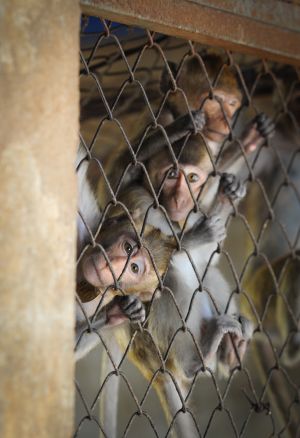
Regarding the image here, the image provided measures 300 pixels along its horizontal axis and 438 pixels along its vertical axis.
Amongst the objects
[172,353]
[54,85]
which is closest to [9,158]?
[54,85]

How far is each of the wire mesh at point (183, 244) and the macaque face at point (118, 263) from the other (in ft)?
0.04

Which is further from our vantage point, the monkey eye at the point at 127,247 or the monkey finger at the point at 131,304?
the monkey eye at the point at 127,247

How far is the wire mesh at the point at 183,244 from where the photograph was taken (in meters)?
1.99

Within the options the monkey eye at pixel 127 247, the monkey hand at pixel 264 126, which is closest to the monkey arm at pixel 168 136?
the monkey hand at pixel 264 126

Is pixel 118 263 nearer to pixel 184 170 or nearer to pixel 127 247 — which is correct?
Answer: pixel 127 247

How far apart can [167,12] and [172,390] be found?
1.23 meters

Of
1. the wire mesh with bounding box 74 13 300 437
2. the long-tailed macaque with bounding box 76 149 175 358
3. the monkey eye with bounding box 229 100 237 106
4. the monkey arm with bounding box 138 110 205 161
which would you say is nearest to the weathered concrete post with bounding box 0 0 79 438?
the wire mesh with bounding box 74 13 300 437

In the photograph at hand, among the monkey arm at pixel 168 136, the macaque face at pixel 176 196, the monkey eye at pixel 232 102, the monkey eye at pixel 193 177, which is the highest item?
the monkey eye at pixel 232 102

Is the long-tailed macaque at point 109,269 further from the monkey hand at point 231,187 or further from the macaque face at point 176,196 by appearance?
the monkey hand at point 231,187

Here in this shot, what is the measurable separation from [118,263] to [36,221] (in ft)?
2.60

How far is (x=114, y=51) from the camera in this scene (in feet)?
9.63

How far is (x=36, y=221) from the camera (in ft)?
4.32

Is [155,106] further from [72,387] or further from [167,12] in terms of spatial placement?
[72,387]

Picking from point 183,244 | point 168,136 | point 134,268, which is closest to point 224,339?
point 183,244
